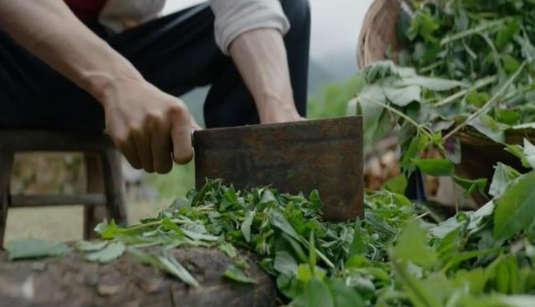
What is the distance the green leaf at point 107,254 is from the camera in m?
0.46

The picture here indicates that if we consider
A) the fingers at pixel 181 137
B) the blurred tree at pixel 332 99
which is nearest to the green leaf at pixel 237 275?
the fingers at pixel 181 137

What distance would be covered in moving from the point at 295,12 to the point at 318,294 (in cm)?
94

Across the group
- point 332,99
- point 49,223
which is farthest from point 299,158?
point 332,99

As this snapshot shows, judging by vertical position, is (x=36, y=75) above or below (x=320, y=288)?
above

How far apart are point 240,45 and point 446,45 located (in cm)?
45

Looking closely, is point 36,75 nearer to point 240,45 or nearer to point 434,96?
point 240,45

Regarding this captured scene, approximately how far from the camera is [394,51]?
137 centimetres

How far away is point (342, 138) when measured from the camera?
2.10 ft

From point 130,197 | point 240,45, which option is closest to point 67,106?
point 240,45

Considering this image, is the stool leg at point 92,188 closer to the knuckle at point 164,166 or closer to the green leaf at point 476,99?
the knuckle at point 164,166

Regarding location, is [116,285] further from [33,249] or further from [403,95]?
[403,95]

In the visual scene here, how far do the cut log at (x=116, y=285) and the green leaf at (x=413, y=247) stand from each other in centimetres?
14

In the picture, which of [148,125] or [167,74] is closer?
[148,125]

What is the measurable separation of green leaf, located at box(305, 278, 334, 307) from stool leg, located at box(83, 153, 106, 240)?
1004 mm
